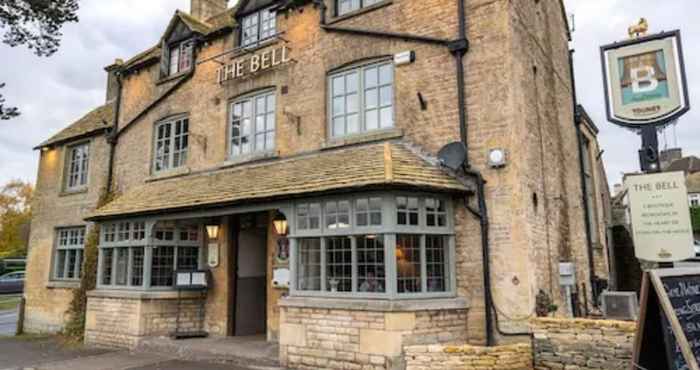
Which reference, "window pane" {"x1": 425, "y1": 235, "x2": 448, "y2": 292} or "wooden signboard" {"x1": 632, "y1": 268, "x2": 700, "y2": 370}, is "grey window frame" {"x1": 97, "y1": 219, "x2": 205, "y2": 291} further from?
"wooden signboard" {"x1": 632, "y1": 268, "x2": 700, "y2": 370}

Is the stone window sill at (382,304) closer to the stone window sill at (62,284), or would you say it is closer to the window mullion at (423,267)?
the window mullion at (423,267)

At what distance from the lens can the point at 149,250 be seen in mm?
Answer: 12508

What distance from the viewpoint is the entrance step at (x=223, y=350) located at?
9.82 metres

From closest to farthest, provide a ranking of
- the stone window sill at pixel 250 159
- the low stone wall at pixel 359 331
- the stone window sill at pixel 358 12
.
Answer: the low stone wall at pixel 359 331, the stone window sill at pixel 358 12, the stone window sill at pixel 250 159

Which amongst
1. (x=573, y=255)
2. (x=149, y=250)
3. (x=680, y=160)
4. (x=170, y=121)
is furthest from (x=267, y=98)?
(x=680, y=160)

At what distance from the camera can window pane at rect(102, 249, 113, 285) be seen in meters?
13.6

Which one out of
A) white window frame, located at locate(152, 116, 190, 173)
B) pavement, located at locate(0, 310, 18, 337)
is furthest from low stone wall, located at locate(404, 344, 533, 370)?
pavement, located at locate(0, 310, 18, 337)

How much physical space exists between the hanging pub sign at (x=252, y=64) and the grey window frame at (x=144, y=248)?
400 cm

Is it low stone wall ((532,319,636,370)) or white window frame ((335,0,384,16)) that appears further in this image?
white window frame ((335,0,384,16))

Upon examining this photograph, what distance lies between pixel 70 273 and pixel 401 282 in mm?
12625

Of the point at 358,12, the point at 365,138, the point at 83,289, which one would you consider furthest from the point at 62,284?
the point at 358,12

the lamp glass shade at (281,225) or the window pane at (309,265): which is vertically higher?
the lamp glass shade at (281,225)

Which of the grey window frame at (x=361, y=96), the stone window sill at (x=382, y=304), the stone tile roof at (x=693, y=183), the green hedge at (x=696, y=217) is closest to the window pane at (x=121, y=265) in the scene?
the stone window sill at (x=382, y=304)

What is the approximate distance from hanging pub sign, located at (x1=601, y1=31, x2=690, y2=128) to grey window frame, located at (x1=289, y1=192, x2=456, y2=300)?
3.25m
